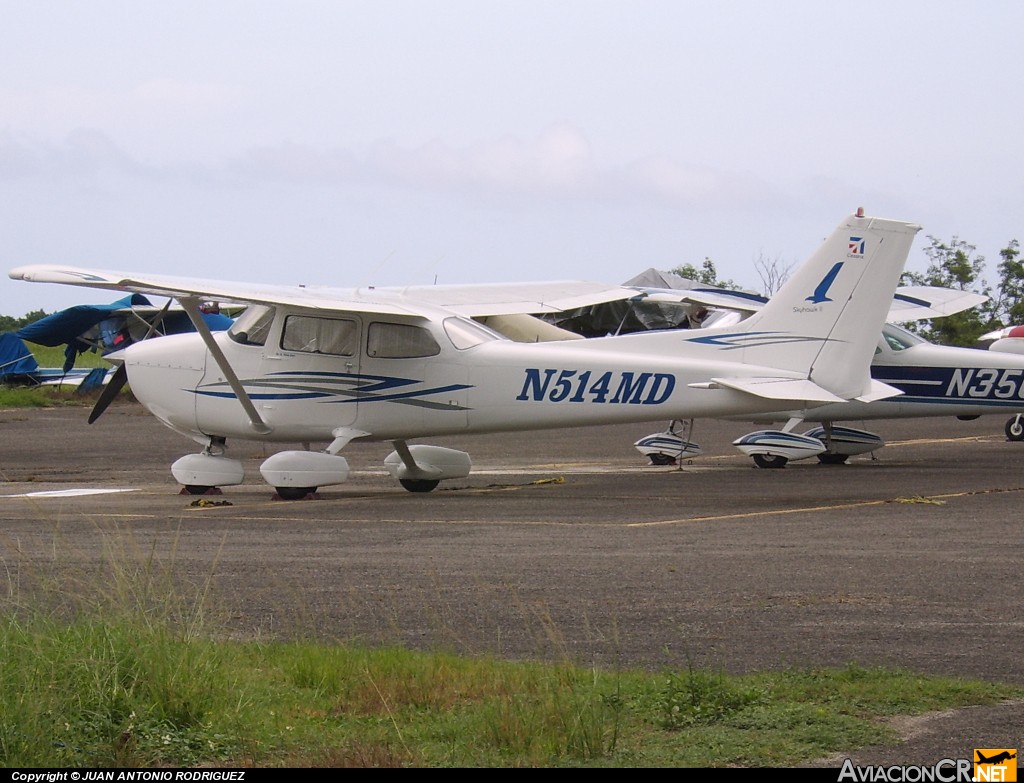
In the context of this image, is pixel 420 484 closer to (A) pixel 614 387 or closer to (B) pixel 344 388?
(B) pixel 344 388

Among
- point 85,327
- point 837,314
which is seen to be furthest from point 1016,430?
point 85,327

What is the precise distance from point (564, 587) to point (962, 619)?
254cm

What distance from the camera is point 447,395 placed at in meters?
15.2

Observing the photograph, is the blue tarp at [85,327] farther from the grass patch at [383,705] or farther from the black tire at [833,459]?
the grass patch at [383,705]

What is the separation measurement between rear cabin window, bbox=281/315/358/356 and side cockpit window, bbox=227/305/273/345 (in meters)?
0.27

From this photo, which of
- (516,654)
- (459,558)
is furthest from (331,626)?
(459,558)

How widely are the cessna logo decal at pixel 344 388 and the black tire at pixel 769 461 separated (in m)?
5.55

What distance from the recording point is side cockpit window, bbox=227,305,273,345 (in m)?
15.7

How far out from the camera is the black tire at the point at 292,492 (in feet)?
49.3

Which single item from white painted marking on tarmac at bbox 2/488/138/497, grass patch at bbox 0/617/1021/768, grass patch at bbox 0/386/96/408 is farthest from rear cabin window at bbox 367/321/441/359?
grass patch at bbox 0/386/96/408

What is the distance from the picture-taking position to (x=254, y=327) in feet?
51.6

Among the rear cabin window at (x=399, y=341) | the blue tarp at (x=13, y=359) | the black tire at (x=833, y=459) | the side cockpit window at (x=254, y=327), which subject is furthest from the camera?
the blue tarp at (x=13, y=359)

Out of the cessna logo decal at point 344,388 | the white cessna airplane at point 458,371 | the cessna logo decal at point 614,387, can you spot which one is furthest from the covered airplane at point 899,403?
the cessna logo decal at point 344,388

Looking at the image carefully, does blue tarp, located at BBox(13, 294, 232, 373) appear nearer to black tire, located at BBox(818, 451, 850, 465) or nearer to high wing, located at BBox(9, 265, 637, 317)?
high wing, located at BBox(9, 265, 637, 317)
